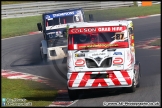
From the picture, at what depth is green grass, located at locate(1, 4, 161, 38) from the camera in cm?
3159

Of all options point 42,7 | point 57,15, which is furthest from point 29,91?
point 42,7

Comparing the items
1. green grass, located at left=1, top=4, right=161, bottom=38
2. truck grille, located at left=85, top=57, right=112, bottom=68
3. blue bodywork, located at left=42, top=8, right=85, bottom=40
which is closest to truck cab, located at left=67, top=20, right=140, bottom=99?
truck grille, located at left=85, top=57, right=112, bottom=68

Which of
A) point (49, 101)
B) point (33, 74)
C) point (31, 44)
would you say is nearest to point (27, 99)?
point (49, 101)

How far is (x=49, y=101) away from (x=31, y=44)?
43.4 ft

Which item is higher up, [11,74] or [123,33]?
[123,33]

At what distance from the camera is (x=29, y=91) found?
51.0 ft

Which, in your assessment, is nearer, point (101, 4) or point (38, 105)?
point (38, 105)

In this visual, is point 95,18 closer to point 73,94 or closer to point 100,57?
point 100,57

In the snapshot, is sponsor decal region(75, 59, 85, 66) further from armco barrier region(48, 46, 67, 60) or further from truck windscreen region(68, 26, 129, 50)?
armco barrier region(48, 46, 67, 60)

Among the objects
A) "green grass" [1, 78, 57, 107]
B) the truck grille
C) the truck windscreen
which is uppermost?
the truck windscreen

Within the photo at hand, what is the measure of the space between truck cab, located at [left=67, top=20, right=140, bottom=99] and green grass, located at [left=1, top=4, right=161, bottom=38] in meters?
16.4

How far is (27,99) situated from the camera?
14.0 metres

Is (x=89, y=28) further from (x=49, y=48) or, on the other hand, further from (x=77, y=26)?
(x=49, y=48)

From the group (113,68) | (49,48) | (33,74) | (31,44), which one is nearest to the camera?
(113,68)
